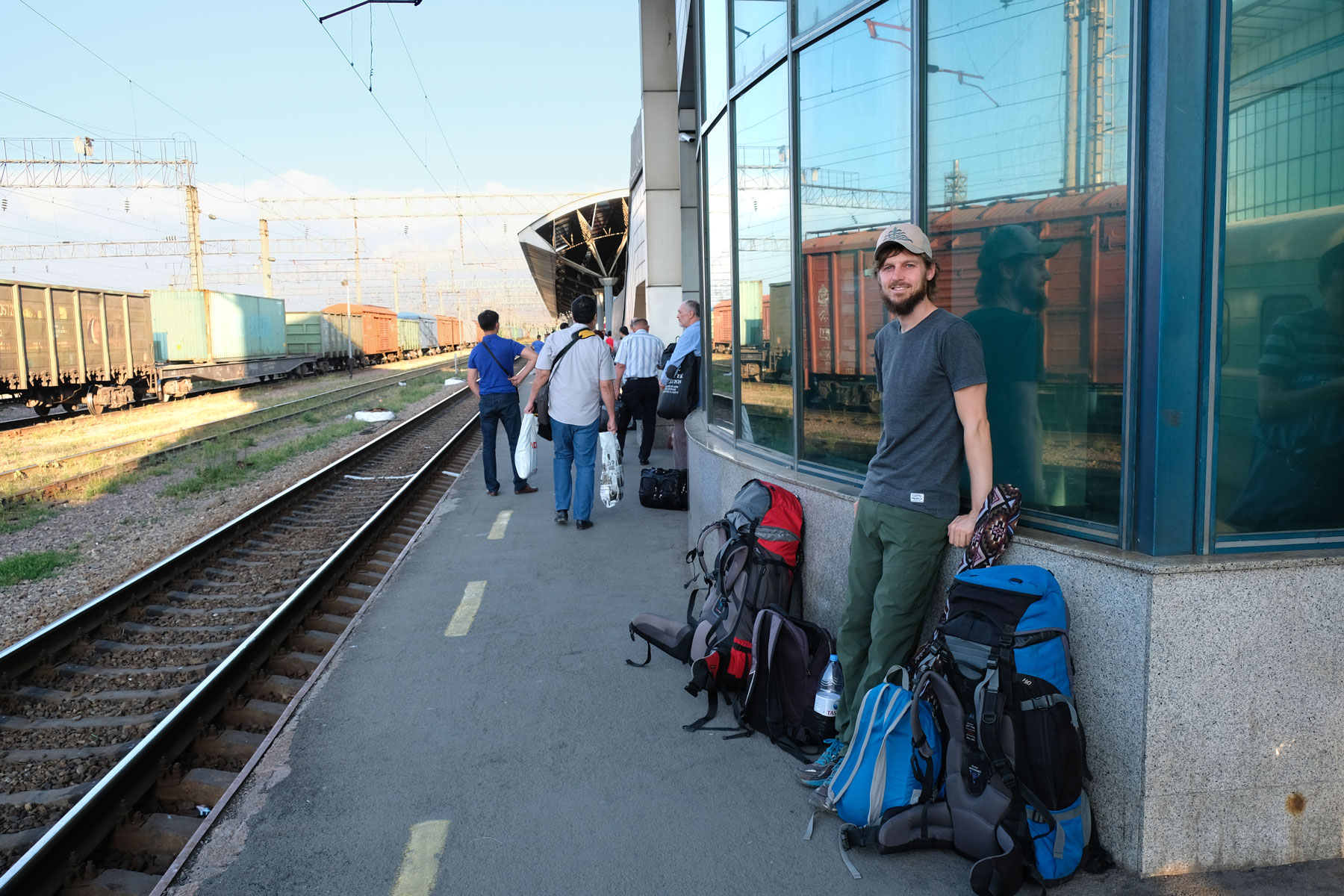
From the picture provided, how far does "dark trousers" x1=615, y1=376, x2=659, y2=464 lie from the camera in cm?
1124

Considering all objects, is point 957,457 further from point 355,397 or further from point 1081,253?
point 355,397

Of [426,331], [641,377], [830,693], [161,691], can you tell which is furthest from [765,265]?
[426,331]

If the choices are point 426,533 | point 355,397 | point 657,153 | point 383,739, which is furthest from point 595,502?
point 355,397

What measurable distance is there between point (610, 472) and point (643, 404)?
2.48 metres

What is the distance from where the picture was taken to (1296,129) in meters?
2.95

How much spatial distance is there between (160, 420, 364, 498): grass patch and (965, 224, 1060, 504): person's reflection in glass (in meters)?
11.0

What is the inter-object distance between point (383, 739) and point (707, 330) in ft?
14.8

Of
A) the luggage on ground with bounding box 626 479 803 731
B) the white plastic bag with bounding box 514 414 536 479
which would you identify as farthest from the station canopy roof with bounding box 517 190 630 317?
the luggage on ground with bounding box 626 479 803 731

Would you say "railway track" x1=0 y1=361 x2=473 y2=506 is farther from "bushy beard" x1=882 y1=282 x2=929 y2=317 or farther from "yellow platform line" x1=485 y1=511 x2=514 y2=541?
"bushy beard" x1=882 y1=282 x2=929 y2=317

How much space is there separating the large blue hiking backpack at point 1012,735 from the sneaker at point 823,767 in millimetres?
635

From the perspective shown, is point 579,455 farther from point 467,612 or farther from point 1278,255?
point 1278,255

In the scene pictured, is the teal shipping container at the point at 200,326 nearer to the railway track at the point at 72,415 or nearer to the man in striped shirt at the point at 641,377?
the railway track at the point at 72,415

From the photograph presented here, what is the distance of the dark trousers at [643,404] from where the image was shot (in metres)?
11.2

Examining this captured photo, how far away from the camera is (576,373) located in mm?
8094
